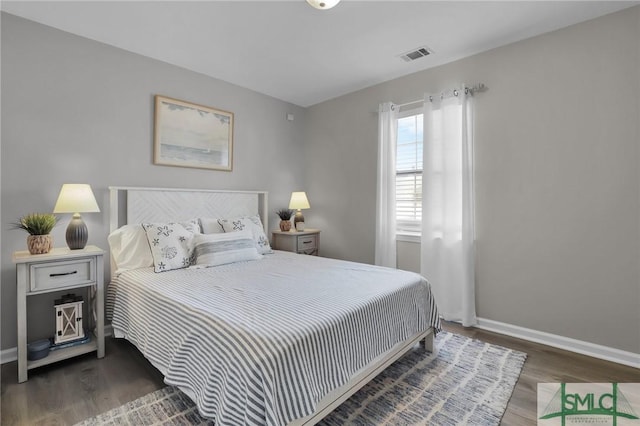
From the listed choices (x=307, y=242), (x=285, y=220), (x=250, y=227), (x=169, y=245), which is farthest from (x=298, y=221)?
(x=169, y=245)

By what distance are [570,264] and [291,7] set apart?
2975mm

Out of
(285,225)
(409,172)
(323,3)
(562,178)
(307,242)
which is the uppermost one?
(323,3)

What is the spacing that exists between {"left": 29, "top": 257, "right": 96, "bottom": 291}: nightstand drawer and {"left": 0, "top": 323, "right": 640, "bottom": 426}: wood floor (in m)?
0.60

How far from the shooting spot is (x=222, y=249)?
8.72ft

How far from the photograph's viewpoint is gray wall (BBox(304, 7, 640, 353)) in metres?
2.24

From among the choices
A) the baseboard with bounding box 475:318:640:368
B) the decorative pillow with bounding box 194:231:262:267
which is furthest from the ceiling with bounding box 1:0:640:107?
the baseboard with bounding box 475:318:640:368

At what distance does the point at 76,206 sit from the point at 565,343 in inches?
157

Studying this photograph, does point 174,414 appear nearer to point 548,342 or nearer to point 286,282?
point 286,282

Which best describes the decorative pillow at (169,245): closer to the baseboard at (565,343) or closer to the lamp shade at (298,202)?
the lamp shade at (298,202)

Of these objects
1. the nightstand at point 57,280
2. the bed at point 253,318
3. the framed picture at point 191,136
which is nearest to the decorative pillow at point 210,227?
the bed at point 253,318

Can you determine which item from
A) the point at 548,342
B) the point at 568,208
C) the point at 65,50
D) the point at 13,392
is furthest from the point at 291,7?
the point at 548,342

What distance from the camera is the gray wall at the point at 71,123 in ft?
7.57

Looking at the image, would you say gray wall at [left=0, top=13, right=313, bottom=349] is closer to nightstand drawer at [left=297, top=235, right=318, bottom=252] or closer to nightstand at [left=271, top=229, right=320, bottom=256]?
nightstand at [left=271, top=229, right=320, bottom=256]

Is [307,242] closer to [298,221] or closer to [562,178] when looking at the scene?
[298,221]
